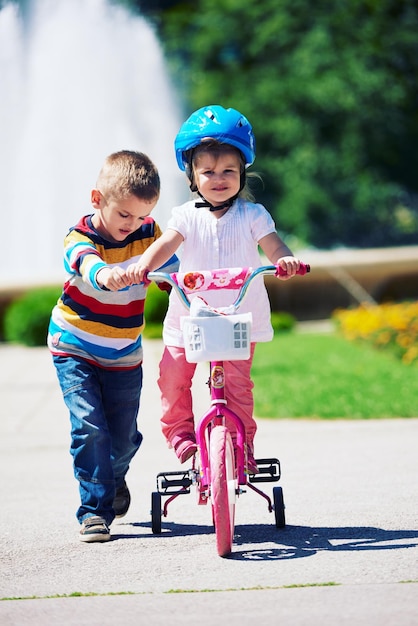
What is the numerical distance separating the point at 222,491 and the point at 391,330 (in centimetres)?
882

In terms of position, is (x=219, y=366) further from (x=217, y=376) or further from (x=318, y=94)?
(x=318, y=94)

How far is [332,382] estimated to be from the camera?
9.80 m

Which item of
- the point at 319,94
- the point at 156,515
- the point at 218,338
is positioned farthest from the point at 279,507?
the point at 319,94

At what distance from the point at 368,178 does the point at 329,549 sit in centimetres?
3096

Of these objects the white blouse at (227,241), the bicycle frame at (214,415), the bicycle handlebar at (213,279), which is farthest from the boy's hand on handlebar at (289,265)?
the bicycle frame at (214,415)

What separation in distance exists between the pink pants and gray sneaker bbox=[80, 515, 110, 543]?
0.44 metres

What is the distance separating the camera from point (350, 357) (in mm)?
12070

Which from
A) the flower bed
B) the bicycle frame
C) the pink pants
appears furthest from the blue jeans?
the flower bed

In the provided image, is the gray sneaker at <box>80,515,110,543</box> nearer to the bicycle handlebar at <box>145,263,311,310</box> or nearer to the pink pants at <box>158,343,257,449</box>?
the pink pants at <box>158,343,257,449</box>

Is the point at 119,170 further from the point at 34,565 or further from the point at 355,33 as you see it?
the point at 355,33

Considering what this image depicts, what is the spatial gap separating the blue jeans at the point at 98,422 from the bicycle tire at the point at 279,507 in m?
0.68

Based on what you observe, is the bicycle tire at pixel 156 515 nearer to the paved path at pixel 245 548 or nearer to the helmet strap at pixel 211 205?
the paved path at pixel 245 548

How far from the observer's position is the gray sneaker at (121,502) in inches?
204

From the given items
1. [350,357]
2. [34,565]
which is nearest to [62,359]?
[34,565]
